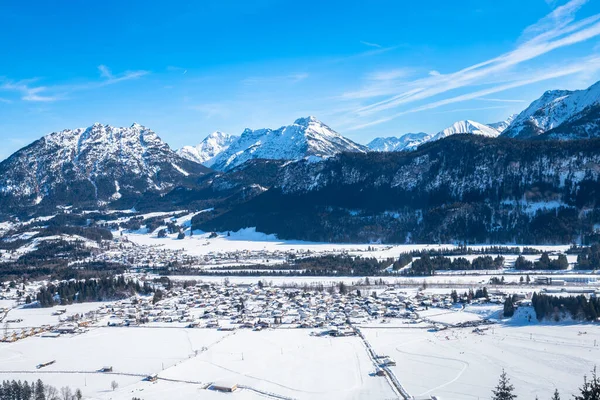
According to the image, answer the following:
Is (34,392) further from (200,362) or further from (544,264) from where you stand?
(544,264)

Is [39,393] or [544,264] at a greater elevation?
[544,264]

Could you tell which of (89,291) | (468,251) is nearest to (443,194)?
(468,251)

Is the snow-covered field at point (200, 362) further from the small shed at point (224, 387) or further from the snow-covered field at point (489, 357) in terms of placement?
the snow-covered field at point (489, 357)

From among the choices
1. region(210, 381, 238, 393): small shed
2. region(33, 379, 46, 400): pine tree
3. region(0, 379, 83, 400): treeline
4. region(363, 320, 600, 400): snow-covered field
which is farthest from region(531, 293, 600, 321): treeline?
region(33, 379, 46, 400): pine tree

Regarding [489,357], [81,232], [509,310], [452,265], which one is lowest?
[489,357]

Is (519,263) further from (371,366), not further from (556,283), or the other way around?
(371,366)

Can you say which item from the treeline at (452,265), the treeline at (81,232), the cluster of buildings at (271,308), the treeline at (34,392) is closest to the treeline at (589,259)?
the treeline at (452,265)

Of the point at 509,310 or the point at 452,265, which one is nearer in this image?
the point at 509,310
